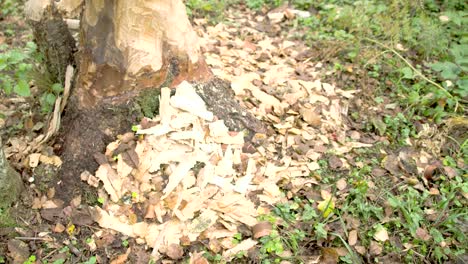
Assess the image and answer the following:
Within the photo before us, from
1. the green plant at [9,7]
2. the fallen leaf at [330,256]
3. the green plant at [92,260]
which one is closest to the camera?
the green plant at [92,260]

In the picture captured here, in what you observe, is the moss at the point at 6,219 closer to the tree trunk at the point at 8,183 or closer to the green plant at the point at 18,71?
the tree trunk at the point at 8,183

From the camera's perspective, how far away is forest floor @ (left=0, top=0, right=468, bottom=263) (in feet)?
8.29

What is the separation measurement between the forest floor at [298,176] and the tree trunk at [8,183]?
2.9 inches

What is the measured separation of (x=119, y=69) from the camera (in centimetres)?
260

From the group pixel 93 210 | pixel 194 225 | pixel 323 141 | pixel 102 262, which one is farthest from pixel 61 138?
pixel 323 141

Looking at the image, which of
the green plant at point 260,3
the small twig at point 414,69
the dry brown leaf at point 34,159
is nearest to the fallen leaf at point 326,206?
the small twig at point 414,69

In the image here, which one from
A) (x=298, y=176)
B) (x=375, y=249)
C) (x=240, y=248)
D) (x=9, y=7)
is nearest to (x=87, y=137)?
(x=240, y=248)

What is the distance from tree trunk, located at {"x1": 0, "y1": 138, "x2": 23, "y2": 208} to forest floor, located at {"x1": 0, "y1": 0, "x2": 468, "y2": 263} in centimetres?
7

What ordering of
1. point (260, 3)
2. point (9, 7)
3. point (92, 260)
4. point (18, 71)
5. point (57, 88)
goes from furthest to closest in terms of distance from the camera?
point (260, 3) → point (9, 7) → point (57, 88) → point (18, 71) → point (92, 260)

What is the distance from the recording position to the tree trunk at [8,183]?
2478 millimetres

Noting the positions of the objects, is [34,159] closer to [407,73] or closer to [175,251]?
[175,251]

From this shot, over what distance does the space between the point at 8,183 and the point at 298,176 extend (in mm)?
1797

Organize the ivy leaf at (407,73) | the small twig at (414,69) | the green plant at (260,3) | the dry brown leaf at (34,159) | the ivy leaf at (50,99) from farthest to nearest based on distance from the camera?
the green plant at (260,3) < the ivy leaf at (407,73) < the small twig at (414,69) < the ivy leaf at (50,99) < the dry brown leaf at (34,159)

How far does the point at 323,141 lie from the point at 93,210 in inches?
65.4
